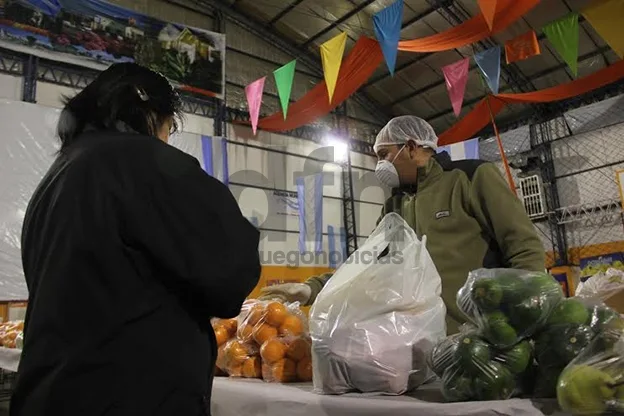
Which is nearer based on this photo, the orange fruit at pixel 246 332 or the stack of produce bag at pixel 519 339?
Answer: the stack of produce bag at pixel 519 339

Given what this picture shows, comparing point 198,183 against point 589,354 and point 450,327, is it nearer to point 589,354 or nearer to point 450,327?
point 589,354

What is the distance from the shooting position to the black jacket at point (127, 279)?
2.63ft

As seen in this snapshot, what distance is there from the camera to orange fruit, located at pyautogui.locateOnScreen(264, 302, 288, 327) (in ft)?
4.73

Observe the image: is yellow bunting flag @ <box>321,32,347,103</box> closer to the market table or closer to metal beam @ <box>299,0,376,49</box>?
metal beam @ <box>299,0,376,49</box>

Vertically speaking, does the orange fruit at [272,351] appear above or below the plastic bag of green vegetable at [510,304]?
below

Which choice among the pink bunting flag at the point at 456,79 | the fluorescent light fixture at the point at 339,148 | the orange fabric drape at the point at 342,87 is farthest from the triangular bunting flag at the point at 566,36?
the fluorescent light fixture at the point at 339,148

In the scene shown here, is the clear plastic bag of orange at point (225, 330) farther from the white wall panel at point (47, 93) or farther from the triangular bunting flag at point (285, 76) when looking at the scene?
the white wall panel at point (47, 93)

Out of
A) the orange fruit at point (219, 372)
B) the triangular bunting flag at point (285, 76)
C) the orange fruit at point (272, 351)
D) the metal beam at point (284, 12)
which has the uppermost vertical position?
the metal beam at point (284, 12)

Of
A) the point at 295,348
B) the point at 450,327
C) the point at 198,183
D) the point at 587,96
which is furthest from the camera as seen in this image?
the point at 587,96

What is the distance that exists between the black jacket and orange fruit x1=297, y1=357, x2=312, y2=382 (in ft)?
1.36

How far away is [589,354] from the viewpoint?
824 millimetres

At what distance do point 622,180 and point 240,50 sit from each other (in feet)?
22.4

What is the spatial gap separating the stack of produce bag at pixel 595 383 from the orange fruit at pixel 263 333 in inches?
31.7

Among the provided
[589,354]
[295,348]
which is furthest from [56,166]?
[589,354]
